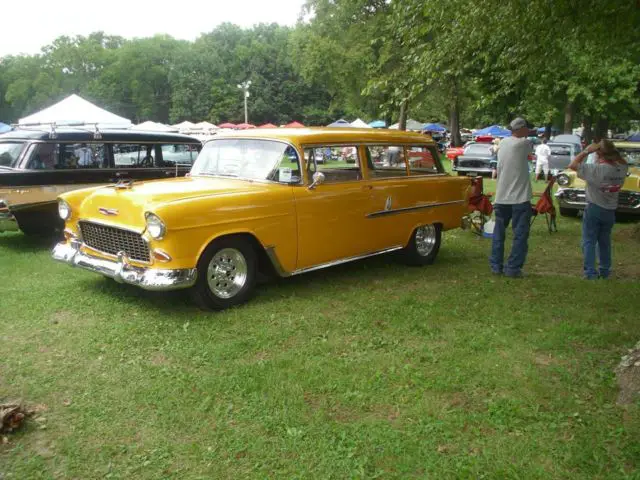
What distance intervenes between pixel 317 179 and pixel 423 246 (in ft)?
8.15

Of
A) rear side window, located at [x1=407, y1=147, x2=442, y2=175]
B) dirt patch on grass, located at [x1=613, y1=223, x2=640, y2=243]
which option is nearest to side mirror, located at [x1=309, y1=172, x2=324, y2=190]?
rear side window, located at [x1=407, y1=147, x2=442, y2=175]

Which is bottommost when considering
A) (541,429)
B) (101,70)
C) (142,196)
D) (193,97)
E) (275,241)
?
Answer: (541,429)

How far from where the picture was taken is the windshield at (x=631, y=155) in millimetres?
12055

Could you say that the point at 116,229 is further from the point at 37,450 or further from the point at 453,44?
the point at 453,44

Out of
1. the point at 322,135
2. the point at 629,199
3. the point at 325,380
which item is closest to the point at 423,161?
the point at 322,135

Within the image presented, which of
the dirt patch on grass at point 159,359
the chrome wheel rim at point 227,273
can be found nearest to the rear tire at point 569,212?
the chrome wheel rim at point 227,273

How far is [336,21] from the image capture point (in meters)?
34.8

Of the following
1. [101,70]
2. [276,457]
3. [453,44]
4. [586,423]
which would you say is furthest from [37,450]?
[101,70]

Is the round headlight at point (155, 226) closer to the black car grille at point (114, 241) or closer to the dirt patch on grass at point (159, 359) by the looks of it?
the black car grille at point (114, 241)

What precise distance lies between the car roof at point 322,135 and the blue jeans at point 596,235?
241 cm

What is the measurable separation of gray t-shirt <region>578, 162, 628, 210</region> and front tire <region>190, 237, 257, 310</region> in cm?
402

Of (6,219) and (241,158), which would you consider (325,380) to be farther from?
(6,219)

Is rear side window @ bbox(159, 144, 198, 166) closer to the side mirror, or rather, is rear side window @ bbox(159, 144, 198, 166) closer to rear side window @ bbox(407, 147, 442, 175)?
rear side window @ bbox(407, 147, 442, 175)

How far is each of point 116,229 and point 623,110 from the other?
3315 centimetres
